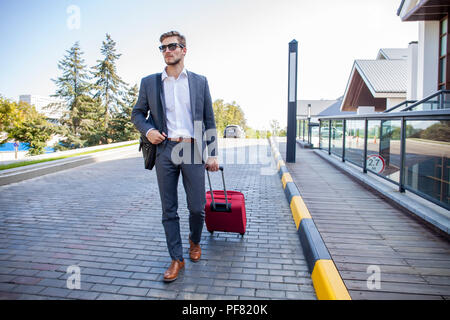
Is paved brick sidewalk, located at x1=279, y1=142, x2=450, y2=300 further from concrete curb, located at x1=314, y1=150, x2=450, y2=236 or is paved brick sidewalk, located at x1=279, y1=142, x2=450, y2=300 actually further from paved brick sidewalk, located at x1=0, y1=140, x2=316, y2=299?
paved brick sidewalk, located at x1=0, y1=140, x2=316, y2=299

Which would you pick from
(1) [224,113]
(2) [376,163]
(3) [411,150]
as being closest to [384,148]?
(2) [376,163]

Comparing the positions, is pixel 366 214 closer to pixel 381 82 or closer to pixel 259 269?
pixel 259 269

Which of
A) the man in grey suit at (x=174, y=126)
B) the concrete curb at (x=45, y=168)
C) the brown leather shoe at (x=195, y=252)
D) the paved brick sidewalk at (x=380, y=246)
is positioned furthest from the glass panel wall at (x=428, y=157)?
the concrete curb at (x=45, y=168)

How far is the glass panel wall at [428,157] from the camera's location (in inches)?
173

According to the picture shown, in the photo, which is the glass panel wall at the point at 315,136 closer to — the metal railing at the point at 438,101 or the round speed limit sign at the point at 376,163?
the metal railing at the point at 438,101

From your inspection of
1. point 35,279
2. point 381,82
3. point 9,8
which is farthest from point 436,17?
point 35,279

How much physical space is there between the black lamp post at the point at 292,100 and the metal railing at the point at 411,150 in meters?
2.72

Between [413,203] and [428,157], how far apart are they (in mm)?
964

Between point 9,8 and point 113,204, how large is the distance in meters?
6.60

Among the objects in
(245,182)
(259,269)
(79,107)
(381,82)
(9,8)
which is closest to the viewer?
(259,269)

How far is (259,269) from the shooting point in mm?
3162

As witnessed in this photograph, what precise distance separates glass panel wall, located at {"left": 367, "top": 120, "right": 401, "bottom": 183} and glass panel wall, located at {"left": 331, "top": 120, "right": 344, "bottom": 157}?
2.53 metres

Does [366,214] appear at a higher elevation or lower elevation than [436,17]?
lower

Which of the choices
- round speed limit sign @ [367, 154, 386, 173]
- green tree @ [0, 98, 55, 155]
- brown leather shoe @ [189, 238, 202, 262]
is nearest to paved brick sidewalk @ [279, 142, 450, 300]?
round speed limit sign @ [367, 154, 386, 173]
